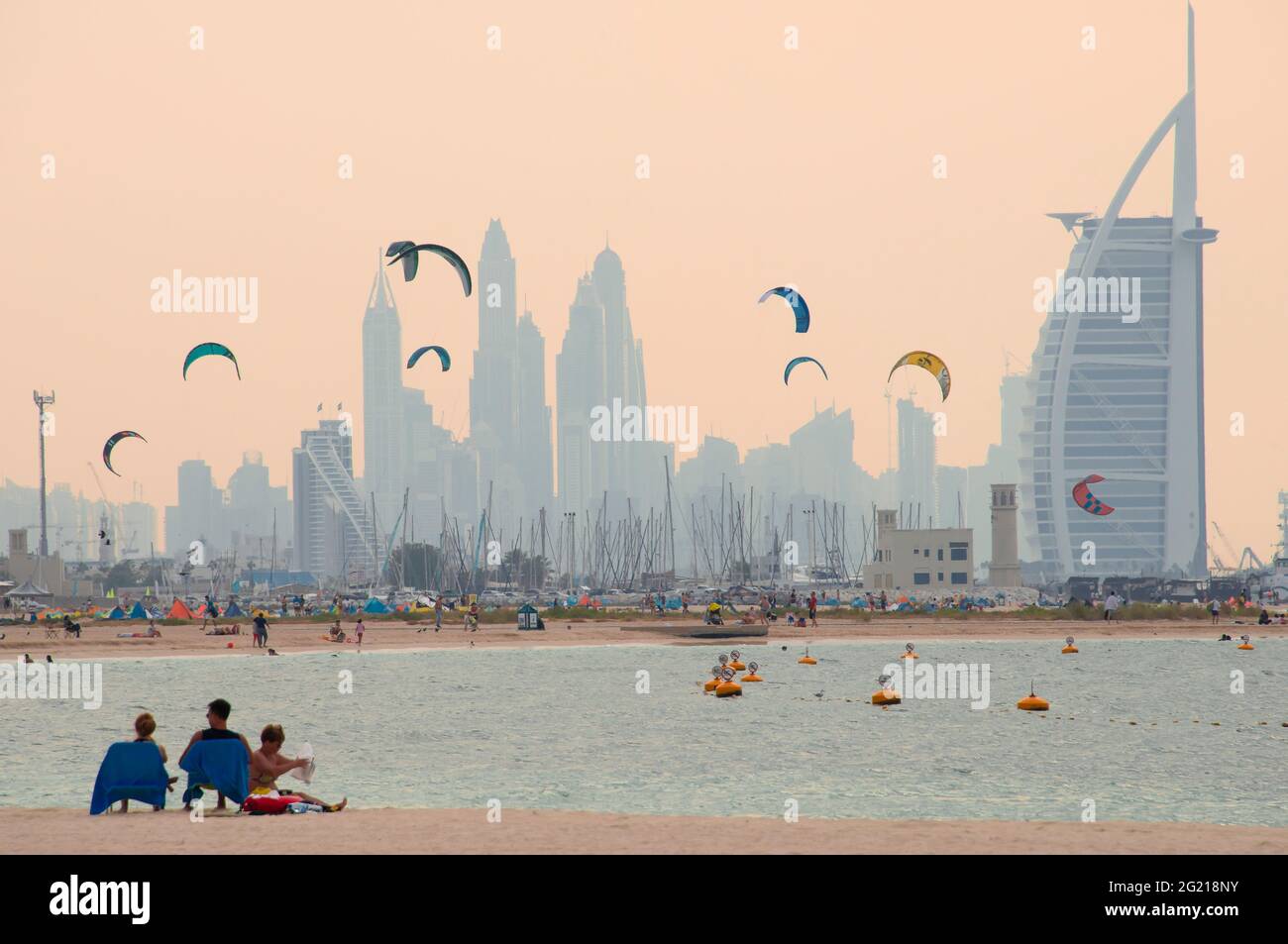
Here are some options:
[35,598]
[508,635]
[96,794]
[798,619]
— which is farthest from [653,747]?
[35,598]

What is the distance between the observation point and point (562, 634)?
73.9 meters

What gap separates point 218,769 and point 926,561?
450 ft

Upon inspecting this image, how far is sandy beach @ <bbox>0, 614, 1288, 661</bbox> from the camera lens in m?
61.3

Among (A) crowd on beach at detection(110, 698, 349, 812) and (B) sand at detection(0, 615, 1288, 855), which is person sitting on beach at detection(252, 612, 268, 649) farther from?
(A) crowd on beach at detection(110, 698, 349, 812)

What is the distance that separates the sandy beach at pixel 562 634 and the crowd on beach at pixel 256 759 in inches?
1596

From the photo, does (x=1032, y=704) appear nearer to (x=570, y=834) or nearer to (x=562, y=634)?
(x=570, y=834)

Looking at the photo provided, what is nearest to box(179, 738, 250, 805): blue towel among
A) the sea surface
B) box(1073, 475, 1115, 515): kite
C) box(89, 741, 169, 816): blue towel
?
box(89, 741, 169, 816): blue towel

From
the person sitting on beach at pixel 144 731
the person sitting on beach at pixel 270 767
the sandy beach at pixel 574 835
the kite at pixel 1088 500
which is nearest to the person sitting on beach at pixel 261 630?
the sandy beach at pixel 574 835

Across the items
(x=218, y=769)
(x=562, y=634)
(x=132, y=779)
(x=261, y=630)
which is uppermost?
(x=218, y=769)

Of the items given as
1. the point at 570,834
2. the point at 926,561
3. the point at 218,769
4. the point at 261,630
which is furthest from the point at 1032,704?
the point at 926,561

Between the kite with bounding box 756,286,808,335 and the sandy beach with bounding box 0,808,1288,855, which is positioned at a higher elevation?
the kite with bounding box 756,286,808,335

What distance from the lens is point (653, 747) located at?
94.1 feet
